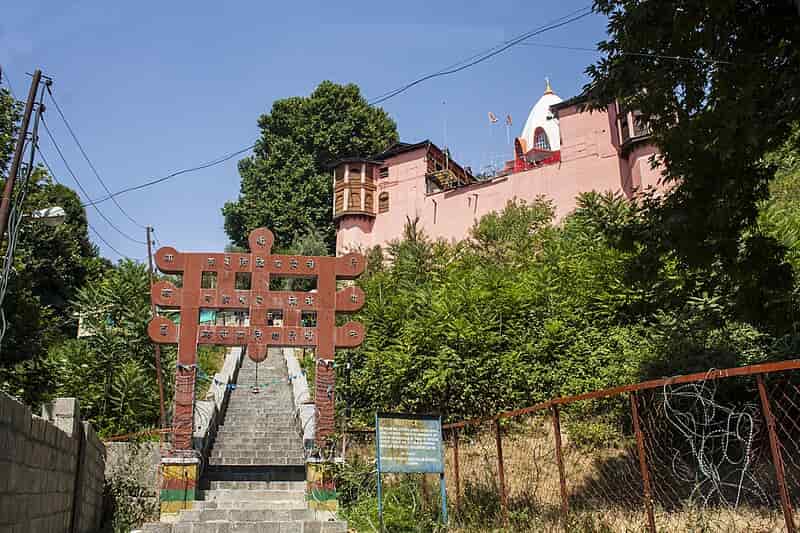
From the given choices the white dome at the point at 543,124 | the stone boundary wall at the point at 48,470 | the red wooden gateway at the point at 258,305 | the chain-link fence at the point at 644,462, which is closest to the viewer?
the stone boundary wall at the point at 48,470

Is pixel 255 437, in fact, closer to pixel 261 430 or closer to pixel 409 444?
pixel 261 430

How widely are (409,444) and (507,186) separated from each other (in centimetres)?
2430

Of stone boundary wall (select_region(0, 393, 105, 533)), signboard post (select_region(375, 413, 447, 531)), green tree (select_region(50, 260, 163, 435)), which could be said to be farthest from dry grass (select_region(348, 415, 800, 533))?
green tree (select_region(50, 260, 163, 435))

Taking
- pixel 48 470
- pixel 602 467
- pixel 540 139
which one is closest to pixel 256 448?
pixel 602 467

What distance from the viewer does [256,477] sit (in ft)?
39.7

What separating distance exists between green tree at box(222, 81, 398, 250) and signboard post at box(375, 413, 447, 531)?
30.3m

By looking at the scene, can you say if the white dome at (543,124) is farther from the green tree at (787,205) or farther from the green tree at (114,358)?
the green tree at (114,358)

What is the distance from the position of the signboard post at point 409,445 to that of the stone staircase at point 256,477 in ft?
5.78

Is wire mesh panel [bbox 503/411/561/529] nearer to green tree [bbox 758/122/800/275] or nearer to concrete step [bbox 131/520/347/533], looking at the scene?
concrete step [bbox 131/520/347/533]

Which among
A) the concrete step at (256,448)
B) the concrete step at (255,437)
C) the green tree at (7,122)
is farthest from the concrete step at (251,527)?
the green tree at (7,122)

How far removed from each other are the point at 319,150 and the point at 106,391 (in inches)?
1054

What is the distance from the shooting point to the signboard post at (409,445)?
28.5ft

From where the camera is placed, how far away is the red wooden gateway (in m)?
Answer: 12.0

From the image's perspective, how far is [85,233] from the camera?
37500mm
